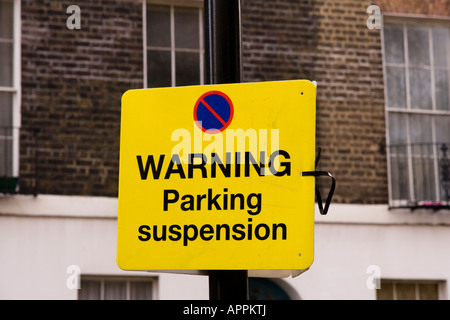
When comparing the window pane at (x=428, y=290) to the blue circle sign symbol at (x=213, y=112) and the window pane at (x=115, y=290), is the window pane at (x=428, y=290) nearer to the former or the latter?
the window pane at (x=115, y=290)

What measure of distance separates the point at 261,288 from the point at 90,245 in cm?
218

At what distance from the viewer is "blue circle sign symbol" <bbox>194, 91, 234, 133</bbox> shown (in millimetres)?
3236

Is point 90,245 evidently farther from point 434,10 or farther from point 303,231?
point 303,231

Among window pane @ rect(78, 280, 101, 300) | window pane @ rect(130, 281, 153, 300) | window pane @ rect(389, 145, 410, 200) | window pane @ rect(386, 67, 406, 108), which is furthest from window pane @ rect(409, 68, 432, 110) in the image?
window pane @ rect(78, 280, 101, 300)

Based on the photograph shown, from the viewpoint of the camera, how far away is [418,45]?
11.6 meters

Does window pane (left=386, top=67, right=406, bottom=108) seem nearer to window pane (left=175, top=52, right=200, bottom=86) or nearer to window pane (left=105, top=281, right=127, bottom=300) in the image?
window pane (left=175, top=52, right=200, bottom=86)

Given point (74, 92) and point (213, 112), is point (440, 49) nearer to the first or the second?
point (74, 92)

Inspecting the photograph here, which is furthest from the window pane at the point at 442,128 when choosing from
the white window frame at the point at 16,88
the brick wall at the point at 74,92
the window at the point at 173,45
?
the white window frame at the point at 16,88

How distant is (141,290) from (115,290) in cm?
30

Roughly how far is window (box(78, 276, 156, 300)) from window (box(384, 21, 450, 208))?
3149mm

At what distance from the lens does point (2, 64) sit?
33.9 ft

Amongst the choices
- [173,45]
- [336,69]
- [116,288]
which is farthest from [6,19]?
[336,69]
